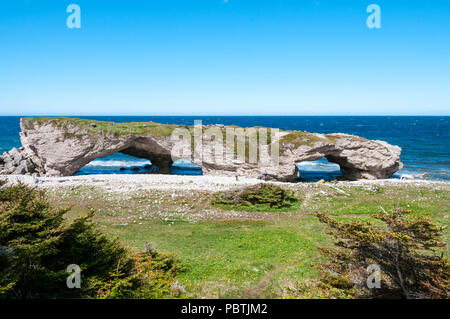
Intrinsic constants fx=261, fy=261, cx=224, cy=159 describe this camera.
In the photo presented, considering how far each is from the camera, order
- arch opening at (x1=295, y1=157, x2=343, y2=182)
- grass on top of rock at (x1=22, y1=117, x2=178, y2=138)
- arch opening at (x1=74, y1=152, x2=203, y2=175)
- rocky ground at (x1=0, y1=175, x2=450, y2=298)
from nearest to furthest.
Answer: rocky ground at (x1=0, y1=175, x2=450, y2=298)
grass on top of rock at (x1=22, y1=117, x2=178, y2=138)
arch opening at (x1=295, y1=157, x2=343, y2=182)
arch opening at (x1=74, y1=152, x2=203, y2=175)

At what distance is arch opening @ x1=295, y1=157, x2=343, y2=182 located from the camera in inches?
1891

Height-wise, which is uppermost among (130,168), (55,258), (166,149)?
(166,149)

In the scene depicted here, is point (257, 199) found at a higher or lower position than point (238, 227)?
higher

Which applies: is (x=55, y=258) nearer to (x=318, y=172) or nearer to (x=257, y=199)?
(x=257, y=199)

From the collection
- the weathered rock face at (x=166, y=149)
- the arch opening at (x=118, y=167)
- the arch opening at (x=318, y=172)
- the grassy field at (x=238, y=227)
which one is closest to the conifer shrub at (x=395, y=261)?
the grassy field at (x=238, y=227)

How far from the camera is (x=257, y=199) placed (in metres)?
25.2

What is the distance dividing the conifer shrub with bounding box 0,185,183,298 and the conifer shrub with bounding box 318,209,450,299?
23.6ft

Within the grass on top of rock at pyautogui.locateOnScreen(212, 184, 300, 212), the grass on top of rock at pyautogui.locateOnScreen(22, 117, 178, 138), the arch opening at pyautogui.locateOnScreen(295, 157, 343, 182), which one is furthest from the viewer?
the arch opening at pyautogui.locateOnScreen(295, 157, 343, 182)

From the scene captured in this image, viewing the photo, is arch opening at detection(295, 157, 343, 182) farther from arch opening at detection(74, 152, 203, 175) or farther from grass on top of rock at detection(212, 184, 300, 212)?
grass on top of rock at detection(212, 184, 300, 212)

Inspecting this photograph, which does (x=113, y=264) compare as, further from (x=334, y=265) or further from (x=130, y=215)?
(x=130, y=215)

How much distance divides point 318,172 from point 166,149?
3092 centimetres

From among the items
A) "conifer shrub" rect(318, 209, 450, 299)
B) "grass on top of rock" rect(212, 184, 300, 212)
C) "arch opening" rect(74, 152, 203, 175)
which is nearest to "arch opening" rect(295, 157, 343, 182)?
"arch opening" rect(74, 152, 203, 175)

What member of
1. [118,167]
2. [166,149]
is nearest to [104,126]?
[166,149]
